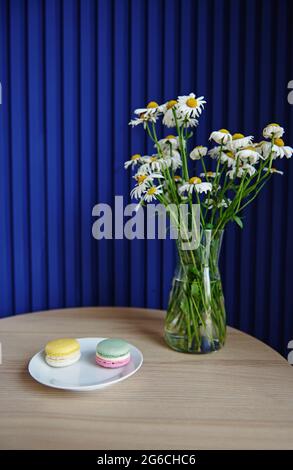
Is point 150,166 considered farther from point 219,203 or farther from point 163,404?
point 163,404

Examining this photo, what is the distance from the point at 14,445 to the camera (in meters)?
0.66

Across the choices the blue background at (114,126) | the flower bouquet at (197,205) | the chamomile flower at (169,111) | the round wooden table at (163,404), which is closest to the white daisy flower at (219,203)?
the flower bouquet at (197,205)

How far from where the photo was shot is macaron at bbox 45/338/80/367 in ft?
2.94

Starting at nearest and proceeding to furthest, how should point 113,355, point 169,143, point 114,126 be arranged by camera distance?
1. point 113,355
2. point 169,143
3. point 114,126

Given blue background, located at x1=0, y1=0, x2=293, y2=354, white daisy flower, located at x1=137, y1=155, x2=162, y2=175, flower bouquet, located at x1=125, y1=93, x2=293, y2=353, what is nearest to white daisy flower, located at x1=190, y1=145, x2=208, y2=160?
flower bouquet, located at x1=125, y1=93, x2=293, y2=353

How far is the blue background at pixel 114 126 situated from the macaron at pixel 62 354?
586mm

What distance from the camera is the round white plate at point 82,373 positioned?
32.2 inches

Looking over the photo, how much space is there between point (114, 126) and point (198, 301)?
0.75 metres

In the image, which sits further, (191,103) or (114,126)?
(114,126)

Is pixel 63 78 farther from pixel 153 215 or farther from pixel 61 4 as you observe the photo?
pixel 153 215

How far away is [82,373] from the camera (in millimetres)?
883

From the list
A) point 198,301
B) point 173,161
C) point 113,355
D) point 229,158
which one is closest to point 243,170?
point 229,158

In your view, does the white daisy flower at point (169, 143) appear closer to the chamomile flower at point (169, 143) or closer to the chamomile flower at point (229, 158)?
the chamomile flower at point (169, 143)

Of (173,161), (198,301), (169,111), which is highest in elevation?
(169,111)
